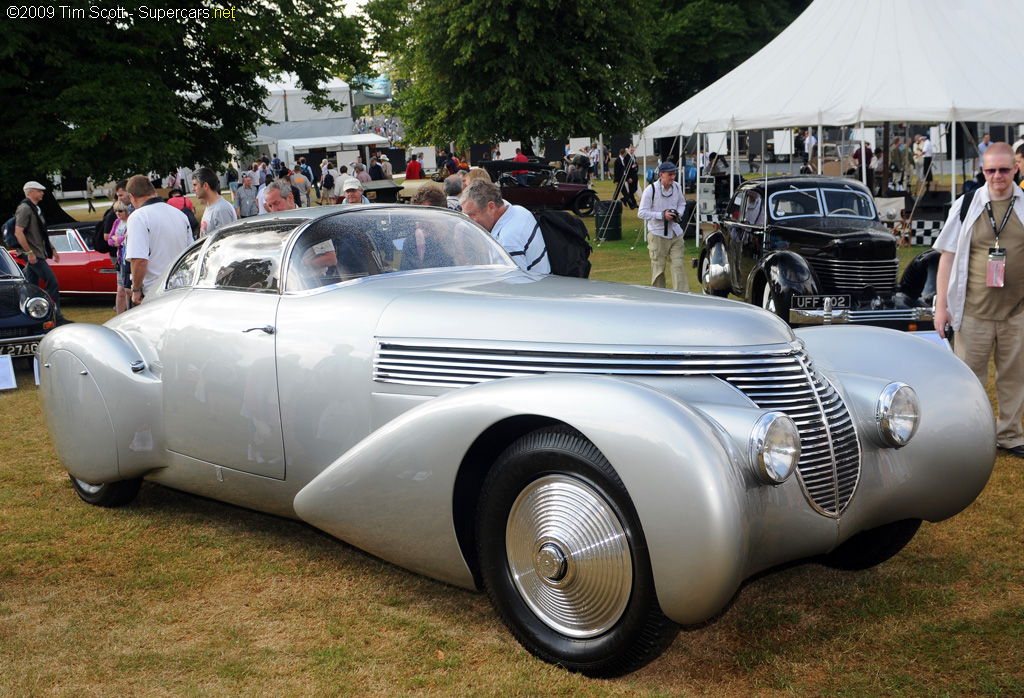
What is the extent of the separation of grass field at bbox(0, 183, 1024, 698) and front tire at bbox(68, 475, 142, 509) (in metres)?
0.27

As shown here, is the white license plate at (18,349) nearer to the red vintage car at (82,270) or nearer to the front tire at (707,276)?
the red vintage car at (82,270)

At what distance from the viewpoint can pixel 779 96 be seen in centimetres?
1620

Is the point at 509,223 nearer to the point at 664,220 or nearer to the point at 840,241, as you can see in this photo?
the point at 840,241

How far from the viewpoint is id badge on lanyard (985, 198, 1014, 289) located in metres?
5.50

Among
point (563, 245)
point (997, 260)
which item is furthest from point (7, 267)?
point (997, 260)

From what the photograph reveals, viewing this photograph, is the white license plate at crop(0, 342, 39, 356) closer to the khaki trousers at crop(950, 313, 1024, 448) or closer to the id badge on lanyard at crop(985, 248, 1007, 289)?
the khaki trousers at crop(950, 313, 1024, 448)

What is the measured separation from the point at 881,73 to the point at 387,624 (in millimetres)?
14823

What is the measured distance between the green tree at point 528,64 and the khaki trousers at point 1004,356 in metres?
26.4

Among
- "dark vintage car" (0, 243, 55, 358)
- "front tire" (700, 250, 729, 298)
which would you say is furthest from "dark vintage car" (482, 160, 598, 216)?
"dark vintage car" (0, 243, 55, 358)

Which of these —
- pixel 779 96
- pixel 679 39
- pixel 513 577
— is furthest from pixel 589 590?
pixel 679 39

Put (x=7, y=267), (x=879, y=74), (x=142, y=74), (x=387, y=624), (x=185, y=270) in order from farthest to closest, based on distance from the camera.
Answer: (x=142, y=74)
(x=879, y=74)
(x=7, y=267)
(x=185, y=270)
(x=387, y=624)

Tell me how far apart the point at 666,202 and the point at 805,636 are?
29.4 ft

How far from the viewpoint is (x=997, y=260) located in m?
5.51

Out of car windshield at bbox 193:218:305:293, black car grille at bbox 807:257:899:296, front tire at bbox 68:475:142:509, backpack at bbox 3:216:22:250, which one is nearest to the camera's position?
car windshield at bbox 193:218:305:293
